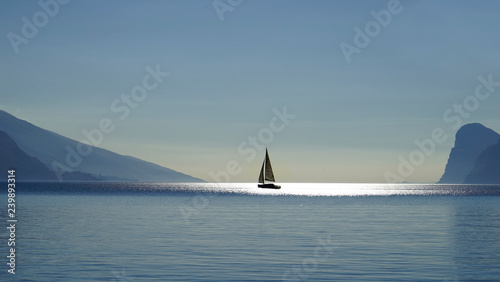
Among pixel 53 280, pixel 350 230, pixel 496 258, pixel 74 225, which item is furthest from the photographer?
pixel 74 225

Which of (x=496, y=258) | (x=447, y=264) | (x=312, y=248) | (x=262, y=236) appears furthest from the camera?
(x=262, y=236)

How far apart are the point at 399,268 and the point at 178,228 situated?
109 ft

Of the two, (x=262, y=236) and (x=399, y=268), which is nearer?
(x=399, y=268)

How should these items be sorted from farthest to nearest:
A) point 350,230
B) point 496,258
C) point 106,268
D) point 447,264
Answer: point 350,230 < point 496,258 < point 447,264 < point 106,268

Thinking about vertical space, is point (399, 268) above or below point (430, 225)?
below

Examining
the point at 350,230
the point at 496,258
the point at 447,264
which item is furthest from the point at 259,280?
the point at 350,230

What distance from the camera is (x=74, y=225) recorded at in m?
72.6

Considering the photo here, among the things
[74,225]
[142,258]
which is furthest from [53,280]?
[74,225]

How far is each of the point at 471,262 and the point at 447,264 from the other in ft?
8.35

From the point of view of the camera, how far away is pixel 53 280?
36.2 meters

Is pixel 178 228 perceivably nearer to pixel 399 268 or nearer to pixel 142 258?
pixel 142 258

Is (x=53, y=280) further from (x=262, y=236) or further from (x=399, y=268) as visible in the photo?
(x=262, y=236)

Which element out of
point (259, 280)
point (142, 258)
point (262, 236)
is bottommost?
point (259, 280)

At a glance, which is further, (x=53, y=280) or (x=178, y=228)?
(x=178, y=228)
